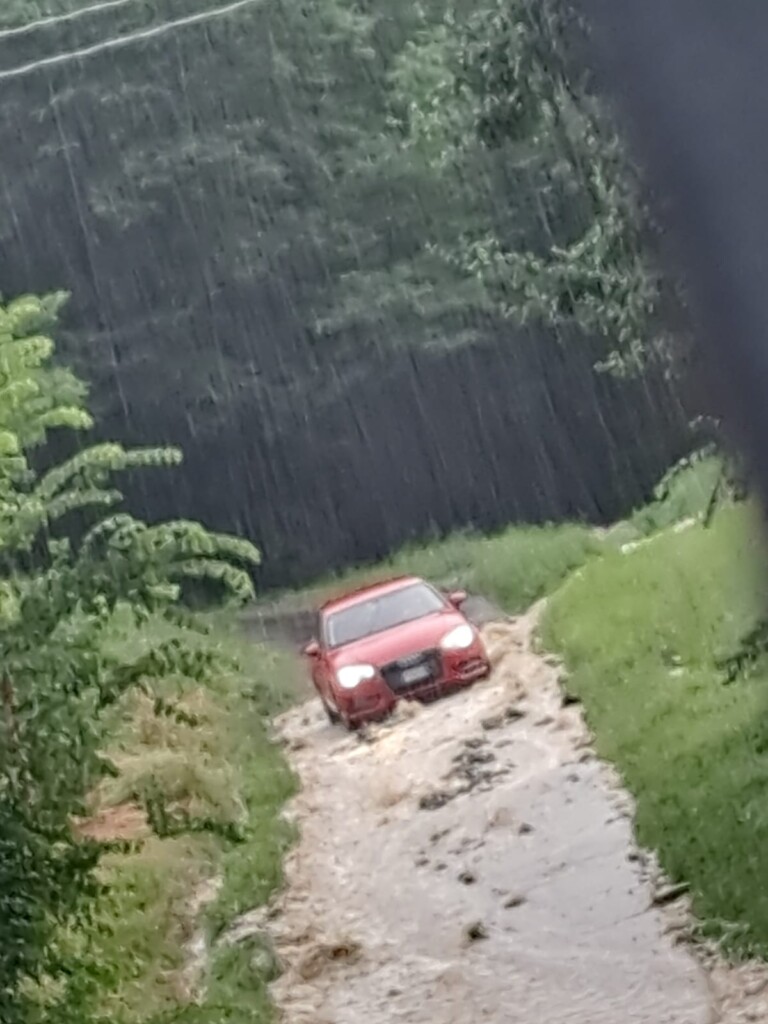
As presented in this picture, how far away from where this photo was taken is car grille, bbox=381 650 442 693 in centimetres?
261

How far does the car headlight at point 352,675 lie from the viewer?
259 centimetres

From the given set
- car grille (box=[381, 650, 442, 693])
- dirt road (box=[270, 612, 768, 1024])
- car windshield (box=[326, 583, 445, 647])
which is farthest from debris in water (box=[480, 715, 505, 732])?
car windshield (box=[326, 583, 445, 647])

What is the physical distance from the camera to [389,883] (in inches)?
93.9

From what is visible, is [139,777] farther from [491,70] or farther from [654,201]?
[654,201]

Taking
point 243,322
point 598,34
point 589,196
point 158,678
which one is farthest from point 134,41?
point 598,34

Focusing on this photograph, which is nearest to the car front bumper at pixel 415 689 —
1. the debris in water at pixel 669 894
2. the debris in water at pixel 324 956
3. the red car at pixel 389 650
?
the red car at pixel 389 650

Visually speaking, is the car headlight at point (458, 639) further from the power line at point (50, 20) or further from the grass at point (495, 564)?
the power line at point (50, 20)

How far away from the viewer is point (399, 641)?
2.61m

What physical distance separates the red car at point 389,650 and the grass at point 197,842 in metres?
0.08

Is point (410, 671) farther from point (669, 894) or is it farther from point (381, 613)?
point (669, 894)

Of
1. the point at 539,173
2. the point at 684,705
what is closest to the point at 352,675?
the point at 684,705

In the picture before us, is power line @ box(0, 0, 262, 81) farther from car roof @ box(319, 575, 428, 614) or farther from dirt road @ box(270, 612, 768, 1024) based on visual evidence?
dirt road @ box(270, 612, 768, 1024)

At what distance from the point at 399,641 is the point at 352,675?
0.10 meters

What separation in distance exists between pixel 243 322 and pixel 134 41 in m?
0.57
